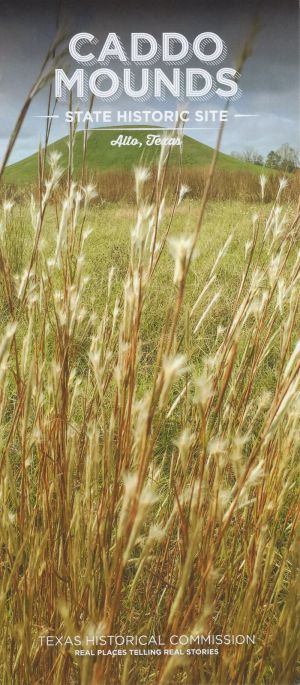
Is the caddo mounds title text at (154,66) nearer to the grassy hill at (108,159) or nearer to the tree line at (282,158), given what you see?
the tree line at (282,158)

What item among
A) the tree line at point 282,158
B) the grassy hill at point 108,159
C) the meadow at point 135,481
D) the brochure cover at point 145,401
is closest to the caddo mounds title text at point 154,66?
the brochure cover at point 145,401

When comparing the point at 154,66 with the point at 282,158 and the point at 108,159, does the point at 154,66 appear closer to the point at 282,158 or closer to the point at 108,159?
the point at 282,158

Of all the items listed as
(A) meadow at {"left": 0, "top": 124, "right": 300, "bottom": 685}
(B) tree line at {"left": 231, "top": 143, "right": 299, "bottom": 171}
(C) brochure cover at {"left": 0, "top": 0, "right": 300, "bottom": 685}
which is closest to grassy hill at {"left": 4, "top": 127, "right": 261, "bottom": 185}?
(B) tree line at {"left": 231, "top": 143, "right": 299, "bottom": 171}

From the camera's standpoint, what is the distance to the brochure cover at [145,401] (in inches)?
22.3

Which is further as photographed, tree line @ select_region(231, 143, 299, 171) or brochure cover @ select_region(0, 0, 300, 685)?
tree line @ select_region(231, 143, 299, 171)

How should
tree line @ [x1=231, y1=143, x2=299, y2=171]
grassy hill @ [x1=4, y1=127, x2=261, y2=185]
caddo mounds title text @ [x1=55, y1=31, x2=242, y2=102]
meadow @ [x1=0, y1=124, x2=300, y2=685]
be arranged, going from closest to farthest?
1. meadow @ [x1=0, y1=124, x2=300, y2=685]
2. caddo mounds title text @ [x1=55, y1=31, x2=242, y2=102]
3. tree line @ [x1=231, y1=143, x2=299, y2=171]
4. grassy hill @ [x1=4, y1=127, x2=261, y2=185]

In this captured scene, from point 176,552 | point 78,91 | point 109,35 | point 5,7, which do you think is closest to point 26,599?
point 176,552

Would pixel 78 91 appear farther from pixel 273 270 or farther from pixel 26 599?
pixel 26 599

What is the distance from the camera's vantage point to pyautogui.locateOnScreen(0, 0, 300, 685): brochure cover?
1.86ft

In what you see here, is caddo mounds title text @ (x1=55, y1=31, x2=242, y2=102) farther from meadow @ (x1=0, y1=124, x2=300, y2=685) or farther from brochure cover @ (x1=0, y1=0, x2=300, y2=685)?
meadow @ (x1=0, y1=124, x2=300, y2=685)

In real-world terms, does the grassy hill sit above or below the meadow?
above

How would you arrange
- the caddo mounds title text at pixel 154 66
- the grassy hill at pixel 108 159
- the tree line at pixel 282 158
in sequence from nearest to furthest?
1. the caddo mounds title text at pixel 154 66
2. the tree line at pixel 282 158
3. the grassy hill at pixel 108 159

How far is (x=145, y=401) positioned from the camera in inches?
18.6

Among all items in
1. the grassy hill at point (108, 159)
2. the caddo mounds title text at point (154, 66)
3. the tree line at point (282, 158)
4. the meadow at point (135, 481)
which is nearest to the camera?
the meadow at point (135, 481)
